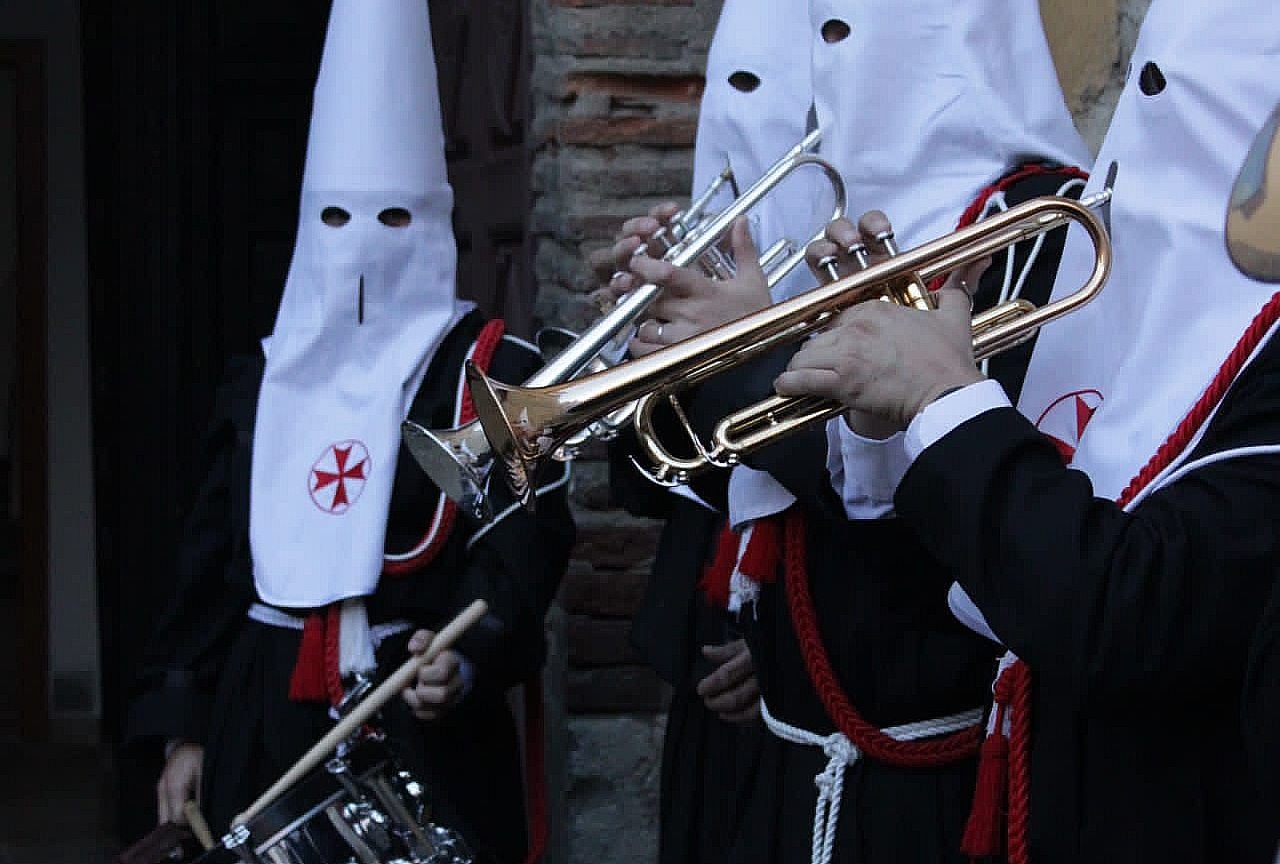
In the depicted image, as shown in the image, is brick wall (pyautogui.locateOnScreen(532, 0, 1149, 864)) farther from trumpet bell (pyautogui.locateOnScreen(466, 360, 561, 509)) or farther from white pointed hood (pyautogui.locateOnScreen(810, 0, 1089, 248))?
trumpet bell (pyautogui.locateOnScreen(466, 360, 561, 509))

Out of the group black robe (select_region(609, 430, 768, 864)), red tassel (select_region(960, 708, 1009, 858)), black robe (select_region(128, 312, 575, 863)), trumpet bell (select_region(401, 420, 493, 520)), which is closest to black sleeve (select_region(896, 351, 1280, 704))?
red tassel (select_region(960, 708, 1009, 858))

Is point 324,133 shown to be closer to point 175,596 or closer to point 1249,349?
point 175,596

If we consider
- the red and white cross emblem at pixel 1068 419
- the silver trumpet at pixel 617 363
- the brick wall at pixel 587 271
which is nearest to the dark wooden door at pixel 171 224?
the brick wall at pixel 587 271

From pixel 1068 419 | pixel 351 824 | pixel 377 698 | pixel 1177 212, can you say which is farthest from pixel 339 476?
pixel 1177 212

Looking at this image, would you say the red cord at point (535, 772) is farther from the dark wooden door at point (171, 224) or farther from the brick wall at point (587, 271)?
the dark wooden door at point (171, 224)

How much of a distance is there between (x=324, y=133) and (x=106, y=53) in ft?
8.10

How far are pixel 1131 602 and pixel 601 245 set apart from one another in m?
2.57

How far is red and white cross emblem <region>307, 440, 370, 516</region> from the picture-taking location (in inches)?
129

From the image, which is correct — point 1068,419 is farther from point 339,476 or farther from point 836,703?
point 339,476

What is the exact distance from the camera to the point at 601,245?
412 cm

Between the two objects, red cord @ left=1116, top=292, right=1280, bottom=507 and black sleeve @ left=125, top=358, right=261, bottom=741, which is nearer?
red cord @ left=1116, top=292, right=1280, bottom=507

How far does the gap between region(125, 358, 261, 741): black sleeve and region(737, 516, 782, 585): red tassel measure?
1145 millimetres

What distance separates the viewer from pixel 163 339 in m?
5.57

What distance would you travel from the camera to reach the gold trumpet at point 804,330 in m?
2.03
